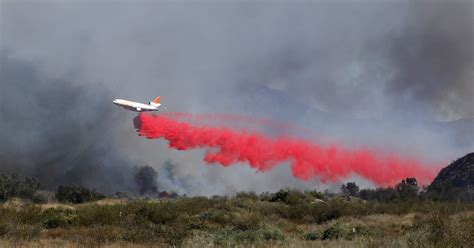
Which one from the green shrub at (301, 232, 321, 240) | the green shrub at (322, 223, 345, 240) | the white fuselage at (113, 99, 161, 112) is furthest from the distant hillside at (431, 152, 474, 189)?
the green shrub at (301, 232, 321, 240)

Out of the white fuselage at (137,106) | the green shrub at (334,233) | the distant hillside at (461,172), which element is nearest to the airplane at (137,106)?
the white fuselage at (137,106)

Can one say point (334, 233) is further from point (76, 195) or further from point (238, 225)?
point (76, 195)

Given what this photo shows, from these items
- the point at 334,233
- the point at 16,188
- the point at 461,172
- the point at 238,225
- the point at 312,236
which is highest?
the point at 461,172

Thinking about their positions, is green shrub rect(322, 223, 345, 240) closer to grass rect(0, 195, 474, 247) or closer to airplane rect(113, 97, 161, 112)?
grass rect(0, 195, 474, 247)

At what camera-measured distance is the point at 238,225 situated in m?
40.8

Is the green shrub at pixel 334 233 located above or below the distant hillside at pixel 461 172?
below

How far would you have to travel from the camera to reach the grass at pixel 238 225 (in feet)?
70.2

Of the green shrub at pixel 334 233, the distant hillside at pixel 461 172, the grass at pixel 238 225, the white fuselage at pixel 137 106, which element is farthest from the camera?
the distant hillside at pixel 461 172

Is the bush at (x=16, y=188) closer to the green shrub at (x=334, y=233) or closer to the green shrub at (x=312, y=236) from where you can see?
the green shrub at (x=312, y=236)

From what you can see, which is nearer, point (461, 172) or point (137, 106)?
point (137, 106)

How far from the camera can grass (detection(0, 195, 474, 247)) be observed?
21.4 meters

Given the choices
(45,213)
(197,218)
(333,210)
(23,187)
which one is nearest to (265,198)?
(333,210)

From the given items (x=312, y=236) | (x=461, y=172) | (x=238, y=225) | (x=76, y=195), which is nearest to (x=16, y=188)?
(x=76, y=195)

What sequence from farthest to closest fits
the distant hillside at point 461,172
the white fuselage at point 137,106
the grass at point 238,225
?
the distant hillside at point 461,172
the white fuselage at point 137,106
the grass at point 238,225
